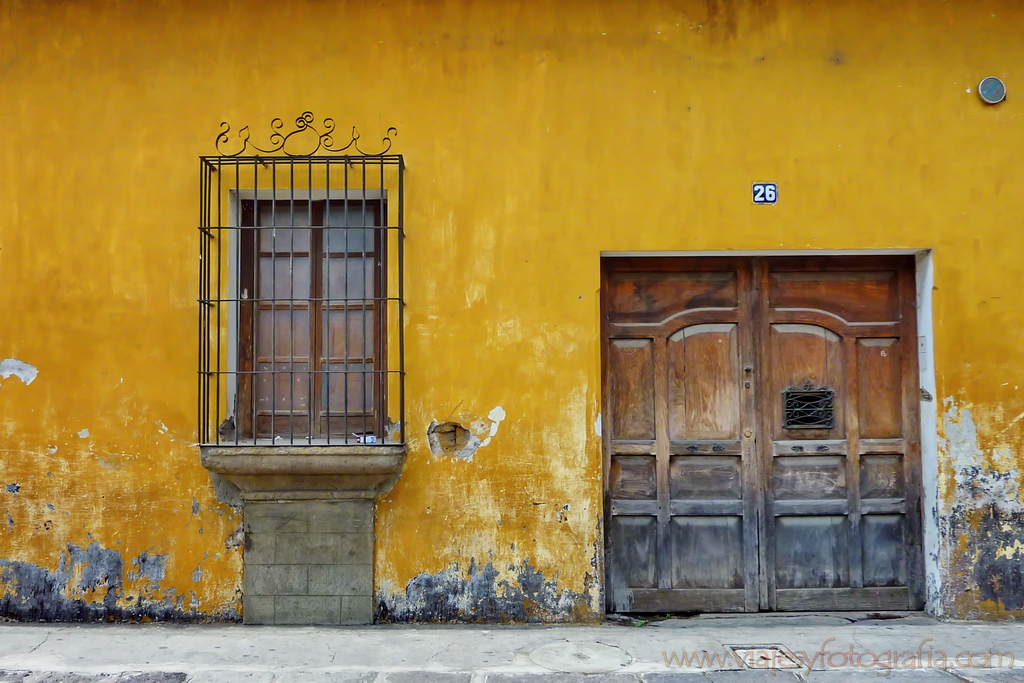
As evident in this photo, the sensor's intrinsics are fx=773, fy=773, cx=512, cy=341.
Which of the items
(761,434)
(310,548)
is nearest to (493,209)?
(761,434)

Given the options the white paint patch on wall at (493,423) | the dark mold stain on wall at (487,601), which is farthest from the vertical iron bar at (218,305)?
the white paint patch on wall at (493,423)

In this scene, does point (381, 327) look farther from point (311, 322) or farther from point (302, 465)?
point (302, 465)

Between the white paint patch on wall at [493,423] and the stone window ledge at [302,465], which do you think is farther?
the white paint patch on wall at [493,423]

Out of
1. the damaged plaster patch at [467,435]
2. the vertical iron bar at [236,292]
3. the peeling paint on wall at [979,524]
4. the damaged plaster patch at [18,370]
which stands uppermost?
the vertical iron bar at [236,292]

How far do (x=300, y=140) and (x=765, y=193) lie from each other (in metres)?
2.73

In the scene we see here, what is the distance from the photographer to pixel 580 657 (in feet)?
12.8

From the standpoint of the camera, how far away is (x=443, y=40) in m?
4.57

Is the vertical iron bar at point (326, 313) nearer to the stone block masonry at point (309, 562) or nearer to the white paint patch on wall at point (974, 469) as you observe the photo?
the stone block masonry at point (309, 562)

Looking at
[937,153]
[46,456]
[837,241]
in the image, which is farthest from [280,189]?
[937,153]

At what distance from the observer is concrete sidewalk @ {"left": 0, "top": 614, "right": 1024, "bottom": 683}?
367 centimetres

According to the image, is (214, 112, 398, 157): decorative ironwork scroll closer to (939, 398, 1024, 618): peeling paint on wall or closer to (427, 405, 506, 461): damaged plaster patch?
(427, 405, 506, 461): damaged plaster patch

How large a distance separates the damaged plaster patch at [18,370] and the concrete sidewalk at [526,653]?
139 cm

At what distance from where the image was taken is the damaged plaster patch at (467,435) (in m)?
4.45

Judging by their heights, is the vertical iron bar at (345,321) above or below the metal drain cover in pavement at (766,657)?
above
